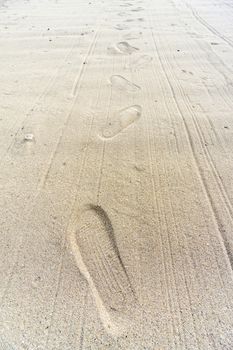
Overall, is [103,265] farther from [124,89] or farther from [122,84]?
[122,84]

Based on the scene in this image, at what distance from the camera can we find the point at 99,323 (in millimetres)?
1894

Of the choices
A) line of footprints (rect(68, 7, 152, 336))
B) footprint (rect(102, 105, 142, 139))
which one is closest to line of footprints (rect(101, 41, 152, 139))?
footprint (rect(102, 105, 142, 139))

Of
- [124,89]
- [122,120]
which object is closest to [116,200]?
[122,120]

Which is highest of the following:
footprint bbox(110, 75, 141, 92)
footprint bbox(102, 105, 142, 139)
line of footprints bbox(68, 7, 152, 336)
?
footprint bbox(110, 75, 141, 92)

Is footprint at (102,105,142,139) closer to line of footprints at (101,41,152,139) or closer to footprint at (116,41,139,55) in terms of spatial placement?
line of footprints at (101,41,152,139)

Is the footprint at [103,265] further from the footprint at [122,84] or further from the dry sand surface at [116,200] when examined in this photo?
the footprint at [122,84]

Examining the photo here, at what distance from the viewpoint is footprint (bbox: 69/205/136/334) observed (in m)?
1.95

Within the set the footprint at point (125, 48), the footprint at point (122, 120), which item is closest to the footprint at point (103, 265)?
the footprint at point (122, 120)

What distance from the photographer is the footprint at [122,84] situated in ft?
14.0

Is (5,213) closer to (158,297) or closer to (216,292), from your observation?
(158,297)

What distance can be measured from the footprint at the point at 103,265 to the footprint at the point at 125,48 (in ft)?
11.6

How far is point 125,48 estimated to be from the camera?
18.1ft

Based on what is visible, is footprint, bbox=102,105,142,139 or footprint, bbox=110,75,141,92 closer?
footprint, bbox=102,105,142,139

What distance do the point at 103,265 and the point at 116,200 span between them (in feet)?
1.98
